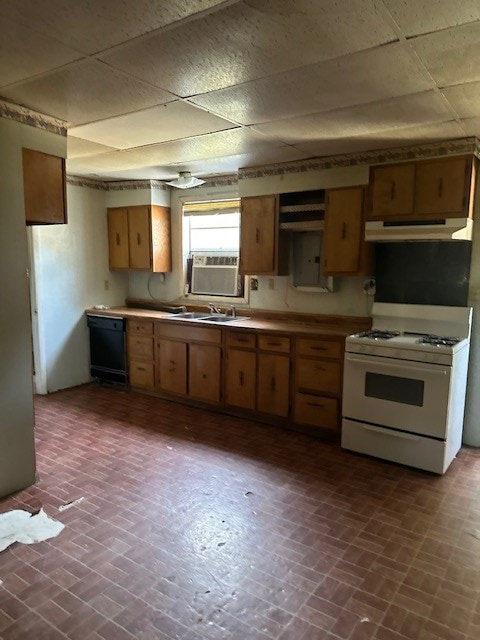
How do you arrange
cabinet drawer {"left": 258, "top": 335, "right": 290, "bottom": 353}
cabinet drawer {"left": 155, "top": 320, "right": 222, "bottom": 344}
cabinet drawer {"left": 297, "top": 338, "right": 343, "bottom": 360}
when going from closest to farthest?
cabinet drawer {"left": 297, "top": 338, "right": 343, "bottom": 360} → cabinet drawer {"left": 258, "top": 335, "right": 290, "bottom": 353} → cabinet drawer {"left": 155, "top": 320, "right": 222, "bottom": 344}

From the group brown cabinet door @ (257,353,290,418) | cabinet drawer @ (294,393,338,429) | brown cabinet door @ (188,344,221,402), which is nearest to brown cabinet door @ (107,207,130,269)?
brown cabinet door @ (188,344,221,402)

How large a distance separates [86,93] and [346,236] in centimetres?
230

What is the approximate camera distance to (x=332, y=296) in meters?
4.21

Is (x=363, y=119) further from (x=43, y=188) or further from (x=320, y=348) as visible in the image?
(x=43, y=188)

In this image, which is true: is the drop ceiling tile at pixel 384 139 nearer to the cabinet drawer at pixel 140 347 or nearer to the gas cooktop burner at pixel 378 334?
the gas cooktop burner at pixel 378 334

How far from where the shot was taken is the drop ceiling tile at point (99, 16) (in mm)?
1574

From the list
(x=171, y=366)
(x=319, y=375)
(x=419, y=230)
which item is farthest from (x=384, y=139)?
(x=171, y=366)

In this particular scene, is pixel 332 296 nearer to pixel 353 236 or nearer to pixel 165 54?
pixel 353 236

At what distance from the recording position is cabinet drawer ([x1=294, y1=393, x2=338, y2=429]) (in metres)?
3.72

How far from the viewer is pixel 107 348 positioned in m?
5.23

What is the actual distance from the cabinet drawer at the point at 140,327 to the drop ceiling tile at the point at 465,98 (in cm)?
344

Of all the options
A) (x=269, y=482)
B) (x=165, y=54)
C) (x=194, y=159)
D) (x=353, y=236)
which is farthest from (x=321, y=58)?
(x=269, y=482)

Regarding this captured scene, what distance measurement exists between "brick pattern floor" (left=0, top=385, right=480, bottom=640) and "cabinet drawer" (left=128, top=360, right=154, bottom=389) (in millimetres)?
1211

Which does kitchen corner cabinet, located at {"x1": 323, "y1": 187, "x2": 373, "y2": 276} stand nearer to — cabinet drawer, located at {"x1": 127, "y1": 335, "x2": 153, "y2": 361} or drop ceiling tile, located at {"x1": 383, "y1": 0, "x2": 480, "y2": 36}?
drop ceiling tile, located at {"x1": 383, "y1": 0, "x2": 480, "y2": 36}
